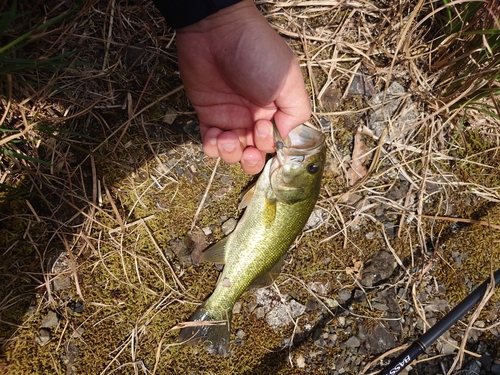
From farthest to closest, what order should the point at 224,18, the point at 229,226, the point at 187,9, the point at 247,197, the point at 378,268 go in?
the point at 378,268, the point at 229,226, the point at 247,197, the point at 224,18, the point at 187,9

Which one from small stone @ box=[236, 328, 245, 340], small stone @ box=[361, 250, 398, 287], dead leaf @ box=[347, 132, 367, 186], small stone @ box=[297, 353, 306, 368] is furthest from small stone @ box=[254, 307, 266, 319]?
dead leaf @ box=[347, 132, 367, 186]

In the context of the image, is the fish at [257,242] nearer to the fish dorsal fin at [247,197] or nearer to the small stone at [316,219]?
the fish dorsal fin at [247,197]

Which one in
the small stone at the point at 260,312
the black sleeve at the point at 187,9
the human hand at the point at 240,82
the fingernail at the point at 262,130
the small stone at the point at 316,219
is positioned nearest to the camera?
the black sleeve at the point at 187,9

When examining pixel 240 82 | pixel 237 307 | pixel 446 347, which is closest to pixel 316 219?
pixel 237 307

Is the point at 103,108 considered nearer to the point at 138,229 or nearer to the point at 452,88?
the point at 138,229

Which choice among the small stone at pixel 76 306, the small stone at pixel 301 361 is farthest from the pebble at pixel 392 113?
the small stone at pixel 76 306

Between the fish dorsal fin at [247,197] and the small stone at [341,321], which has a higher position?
the fish dorsal fin at [247,197]

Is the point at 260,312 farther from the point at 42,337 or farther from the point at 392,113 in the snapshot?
the point at 392,113
